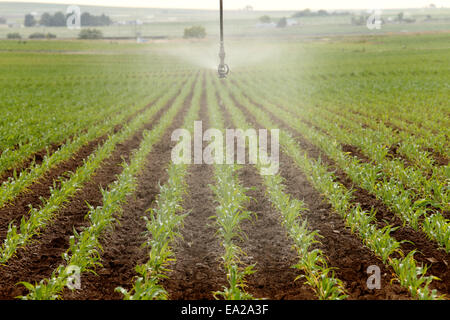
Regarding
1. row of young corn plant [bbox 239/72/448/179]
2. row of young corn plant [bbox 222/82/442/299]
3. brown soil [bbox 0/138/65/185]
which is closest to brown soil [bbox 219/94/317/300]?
row of young corn plant [bbox 222/82/442/299]

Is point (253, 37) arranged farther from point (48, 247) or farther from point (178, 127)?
point (48, 247)

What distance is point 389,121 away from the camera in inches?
566

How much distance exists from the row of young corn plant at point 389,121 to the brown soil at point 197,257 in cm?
537

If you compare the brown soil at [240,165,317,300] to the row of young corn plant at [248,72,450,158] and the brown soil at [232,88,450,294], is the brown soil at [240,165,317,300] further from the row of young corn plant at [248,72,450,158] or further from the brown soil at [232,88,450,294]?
the row of young corn plant at [248,72,450,158]

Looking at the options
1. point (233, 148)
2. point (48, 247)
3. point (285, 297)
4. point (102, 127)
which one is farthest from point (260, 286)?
point (102, 127)

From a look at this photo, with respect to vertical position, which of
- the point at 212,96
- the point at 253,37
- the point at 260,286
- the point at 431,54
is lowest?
the point at 260,286

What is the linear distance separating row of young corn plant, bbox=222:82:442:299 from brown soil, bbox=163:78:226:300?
207 cm

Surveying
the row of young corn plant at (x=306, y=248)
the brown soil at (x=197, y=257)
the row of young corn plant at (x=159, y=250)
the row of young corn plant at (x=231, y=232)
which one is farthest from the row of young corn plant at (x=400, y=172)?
the row of young corn plant at (x=159, y=250)

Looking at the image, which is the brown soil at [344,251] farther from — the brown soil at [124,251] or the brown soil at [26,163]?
the brown soil at [26,163]

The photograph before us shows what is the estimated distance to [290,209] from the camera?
19.7ft

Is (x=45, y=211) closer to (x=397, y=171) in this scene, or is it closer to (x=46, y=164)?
(x=46, y=164)

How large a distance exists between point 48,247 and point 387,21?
108 m

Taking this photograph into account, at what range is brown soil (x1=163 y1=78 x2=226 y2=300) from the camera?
4535 millimetres

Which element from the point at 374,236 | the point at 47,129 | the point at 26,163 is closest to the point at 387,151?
the point at 374,236
